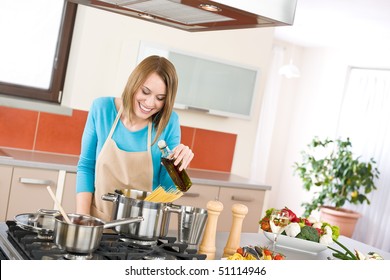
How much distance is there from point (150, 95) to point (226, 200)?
2.24 m

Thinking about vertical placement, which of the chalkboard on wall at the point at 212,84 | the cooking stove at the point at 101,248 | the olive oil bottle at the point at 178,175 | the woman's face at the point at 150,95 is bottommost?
the cooking stove at the point at 101,248

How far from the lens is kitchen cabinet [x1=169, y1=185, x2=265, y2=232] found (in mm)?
4363

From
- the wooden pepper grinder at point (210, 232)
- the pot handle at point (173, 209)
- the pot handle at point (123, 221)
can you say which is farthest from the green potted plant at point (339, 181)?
the pot handle at point (123, 221)

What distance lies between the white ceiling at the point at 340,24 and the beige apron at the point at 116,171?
135 inches

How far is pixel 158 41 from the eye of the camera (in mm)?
4594

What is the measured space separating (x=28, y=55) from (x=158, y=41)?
0.98m

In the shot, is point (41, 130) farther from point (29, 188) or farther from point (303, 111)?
point (303, 111)

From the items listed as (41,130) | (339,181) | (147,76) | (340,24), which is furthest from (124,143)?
(339,181)

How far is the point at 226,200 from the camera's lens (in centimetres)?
454

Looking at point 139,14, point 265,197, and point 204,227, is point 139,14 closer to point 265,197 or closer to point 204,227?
point 204,227

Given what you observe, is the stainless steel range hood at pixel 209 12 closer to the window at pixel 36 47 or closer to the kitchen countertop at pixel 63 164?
the kitchen countertop at pixel 63 164

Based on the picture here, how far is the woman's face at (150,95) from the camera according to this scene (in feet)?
7.99
